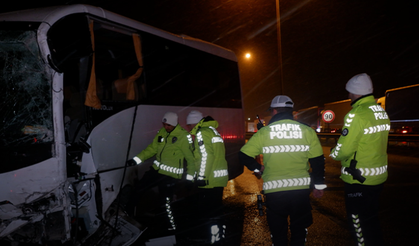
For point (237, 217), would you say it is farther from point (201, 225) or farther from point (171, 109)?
point (171, 109)

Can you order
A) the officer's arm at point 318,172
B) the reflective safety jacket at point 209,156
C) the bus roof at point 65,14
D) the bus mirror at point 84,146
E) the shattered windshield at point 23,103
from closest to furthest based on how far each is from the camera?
1. the officer's arm at point 318,172
2. the shattered windshield at point 23,103
3. the bus roof at point 65,14
4. the bus mirror at point 84,146
5. the reflective safety jacket at point 209,156

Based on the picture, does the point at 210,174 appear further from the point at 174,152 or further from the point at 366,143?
the point at 366,143

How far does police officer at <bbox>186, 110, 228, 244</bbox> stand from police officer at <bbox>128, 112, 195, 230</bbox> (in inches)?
21.4

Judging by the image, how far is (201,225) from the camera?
5457 millimetres

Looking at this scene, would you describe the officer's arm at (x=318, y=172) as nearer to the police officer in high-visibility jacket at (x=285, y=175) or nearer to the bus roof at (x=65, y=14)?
the police officer in high-visibility jacket at (x=285, y=175)

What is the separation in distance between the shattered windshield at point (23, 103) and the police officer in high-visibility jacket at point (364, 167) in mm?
3526

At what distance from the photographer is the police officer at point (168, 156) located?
16.6ft

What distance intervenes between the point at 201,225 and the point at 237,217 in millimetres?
788

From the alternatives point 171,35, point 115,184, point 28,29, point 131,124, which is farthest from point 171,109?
point 28,29

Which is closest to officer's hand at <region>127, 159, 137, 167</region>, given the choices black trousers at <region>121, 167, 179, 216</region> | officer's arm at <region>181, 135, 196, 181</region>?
black trousers at <region>121, 167, 179, 216</region>

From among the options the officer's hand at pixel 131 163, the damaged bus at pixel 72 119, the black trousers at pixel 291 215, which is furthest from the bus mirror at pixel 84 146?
the black trousers at pixel 291 215

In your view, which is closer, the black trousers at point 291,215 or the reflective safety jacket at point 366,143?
the black trousers at point 291,215

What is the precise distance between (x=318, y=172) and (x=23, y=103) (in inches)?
139

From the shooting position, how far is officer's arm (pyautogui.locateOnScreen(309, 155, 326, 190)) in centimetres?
325
